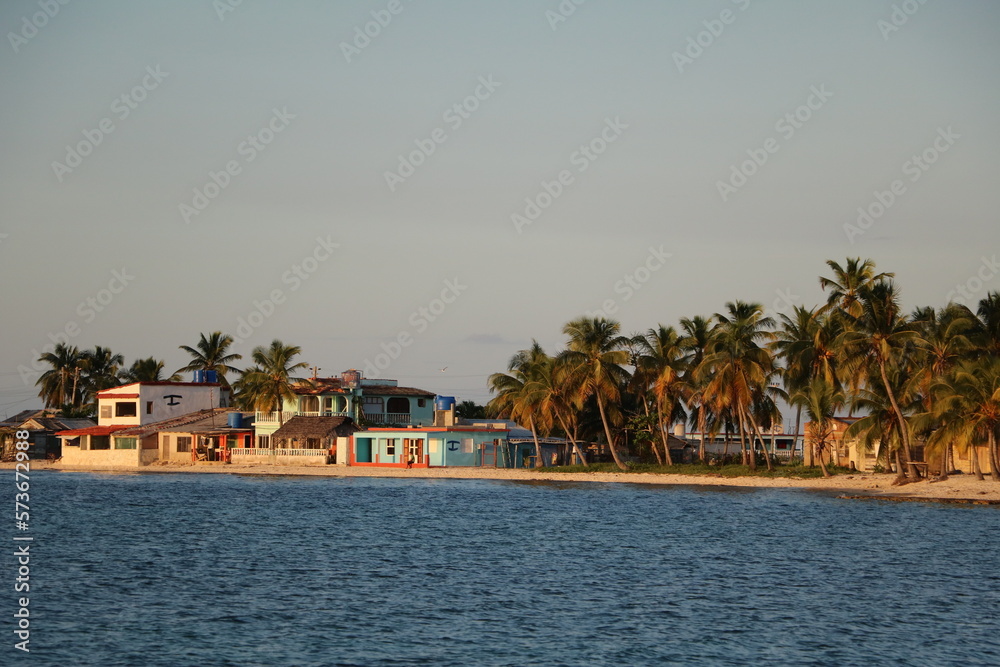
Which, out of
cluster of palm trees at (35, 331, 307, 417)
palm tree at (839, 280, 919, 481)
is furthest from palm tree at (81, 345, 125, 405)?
palm tree at (839, 280, 919, 481)

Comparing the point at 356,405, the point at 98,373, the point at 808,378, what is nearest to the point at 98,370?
the point at 98,373

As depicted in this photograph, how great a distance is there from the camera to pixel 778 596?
29.4m

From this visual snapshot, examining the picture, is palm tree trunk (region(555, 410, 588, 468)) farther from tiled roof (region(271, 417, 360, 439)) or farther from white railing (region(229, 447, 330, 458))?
white railing (region(229, 447, 330, 458))

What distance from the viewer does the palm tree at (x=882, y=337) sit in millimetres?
57719

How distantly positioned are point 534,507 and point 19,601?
31.5 metres

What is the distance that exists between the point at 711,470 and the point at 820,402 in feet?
36.8

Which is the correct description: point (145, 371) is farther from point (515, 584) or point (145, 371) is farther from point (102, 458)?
point (515, 584)

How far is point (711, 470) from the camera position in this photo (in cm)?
7069

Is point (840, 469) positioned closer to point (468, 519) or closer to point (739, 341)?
point (739, 341)

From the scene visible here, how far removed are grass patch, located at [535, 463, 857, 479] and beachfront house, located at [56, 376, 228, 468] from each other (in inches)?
1350

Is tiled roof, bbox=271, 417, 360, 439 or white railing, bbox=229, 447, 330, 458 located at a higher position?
tiled roof, bbox=271, 417, 360, 439

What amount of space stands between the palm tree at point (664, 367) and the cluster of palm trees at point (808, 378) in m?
0.09

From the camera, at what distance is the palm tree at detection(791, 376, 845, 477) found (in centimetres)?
6169

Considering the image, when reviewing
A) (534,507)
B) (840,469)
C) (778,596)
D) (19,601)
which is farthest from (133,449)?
→ (778,596)
